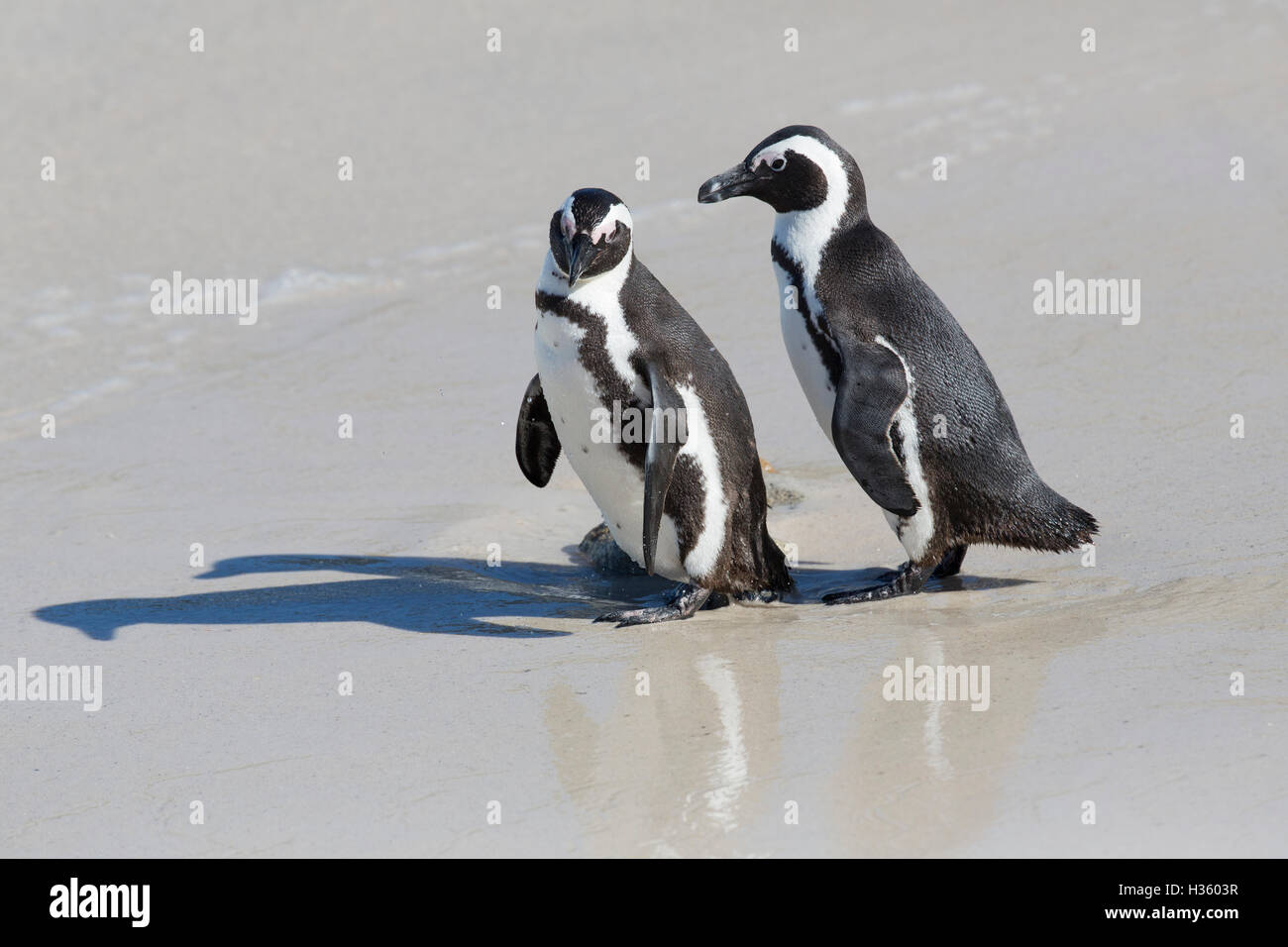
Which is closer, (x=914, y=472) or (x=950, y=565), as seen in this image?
(x=914, y=472)

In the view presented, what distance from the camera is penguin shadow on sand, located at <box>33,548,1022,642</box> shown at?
408 cm

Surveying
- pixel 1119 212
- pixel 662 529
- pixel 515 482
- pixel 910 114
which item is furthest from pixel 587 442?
pixel 910 114

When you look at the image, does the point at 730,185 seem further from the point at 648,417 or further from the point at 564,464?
the point at 564,464

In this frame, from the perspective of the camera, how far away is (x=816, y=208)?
4363 millimetres

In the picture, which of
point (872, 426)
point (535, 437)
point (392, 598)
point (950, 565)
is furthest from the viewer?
point (535, 437)

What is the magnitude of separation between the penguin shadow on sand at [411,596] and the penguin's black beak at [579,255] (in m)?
0.88

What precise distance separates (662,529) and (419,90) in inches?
266

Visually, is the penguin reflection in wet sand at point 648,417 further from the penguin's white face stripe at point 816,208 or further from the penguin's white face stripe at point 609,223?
the penguin's white face stripe at point 816,208

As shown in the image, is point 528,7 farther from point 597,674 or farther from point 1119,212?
point 597,674

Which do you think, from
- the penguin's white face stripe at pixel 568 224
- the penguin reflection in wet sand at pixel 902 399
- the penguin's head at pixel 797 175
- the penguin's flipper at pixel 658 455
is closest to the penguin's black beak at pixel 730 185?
the penguin's head at pixel 797 175

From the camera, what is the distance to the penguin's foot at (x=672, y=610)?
401 cm

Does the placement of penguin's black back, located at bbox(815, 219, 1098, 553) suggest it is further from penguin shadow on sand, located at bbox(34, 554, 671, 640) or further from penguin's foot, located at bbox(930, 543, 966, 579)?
penguin shadow on sand, located at bbox(34, 554, 671, 640)

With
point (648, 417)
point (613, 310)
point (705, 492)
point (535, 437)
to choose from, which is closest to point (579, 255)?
point (613, 310)

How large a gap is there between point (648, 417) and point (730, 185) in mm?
792
